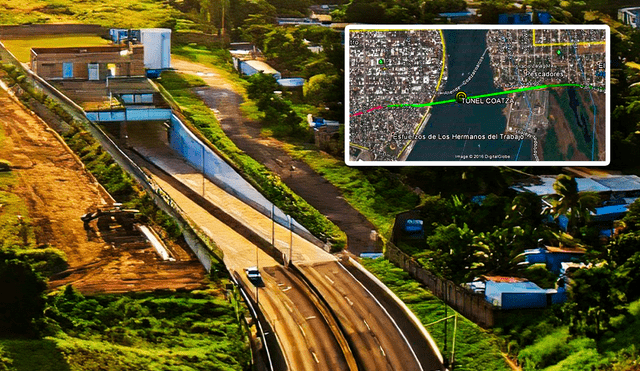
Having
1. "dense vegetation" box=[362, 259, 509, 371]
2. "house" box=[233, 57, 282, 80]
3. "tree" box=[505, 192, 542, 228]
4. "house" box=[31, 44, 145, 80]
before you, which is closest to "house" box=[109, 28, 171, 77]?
"house" box=[31, 44, 145, 80]

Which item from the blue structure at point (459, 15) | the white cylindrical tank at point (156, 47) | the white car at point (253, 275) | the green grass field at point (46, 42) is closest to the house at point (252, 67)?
the white cylindrical tank at point (156, 47)

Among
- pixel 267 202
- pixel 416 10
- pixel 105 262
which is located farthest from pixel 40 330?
pixel 416 10

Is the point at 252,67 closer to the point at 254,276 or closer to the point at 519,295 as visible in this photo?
the point at 254,276

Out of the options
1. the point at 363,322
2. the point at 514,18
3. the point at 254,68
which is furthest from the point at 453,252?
the point at 254,68

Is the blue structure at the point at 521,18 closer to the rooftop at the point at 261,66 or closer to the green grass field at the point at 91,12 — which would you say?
the rooftop at the point at 261,66

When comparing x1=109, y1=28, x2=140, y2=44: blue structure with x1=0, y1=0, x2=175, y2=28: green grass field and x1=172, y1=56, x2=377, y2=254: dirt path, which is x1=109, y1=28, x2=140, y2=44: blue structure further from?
x1=172, y1=56, x2=377, y2=254: dirt path

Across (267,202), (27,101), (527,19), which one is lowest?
(267,202)

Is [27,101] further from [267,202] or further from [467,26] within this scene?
[467,26]
